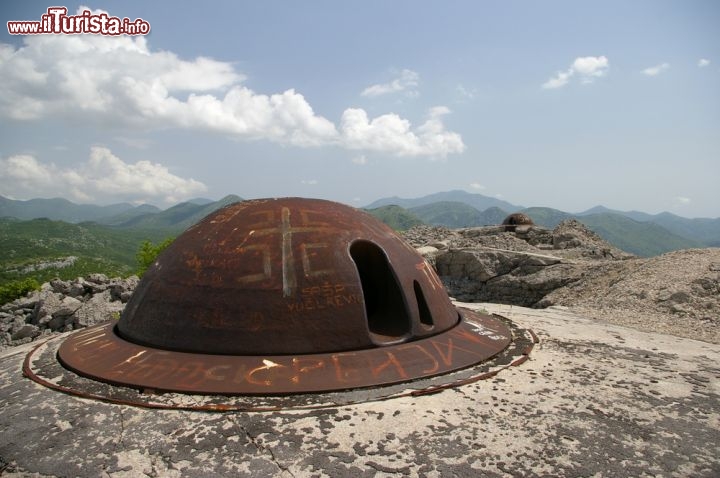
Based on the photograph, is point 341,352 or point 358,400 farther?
point 341,352

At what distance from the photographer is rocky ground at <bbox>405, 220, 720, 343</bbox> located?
9.36 meters

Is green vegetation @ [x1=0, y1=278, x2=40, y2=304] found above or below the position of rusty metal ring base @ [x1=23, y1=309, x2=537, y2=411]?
below

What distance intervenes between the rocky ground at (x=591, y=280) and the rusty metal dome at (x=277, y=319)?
519cm

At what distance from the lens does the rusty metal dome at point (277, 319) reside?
420 cm

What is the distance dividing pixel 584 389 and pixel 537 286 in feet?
34.9

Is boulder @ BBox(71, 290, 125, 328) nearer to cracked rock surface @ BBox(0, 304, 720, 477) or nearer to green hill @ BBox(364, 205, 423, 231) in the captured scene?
cracked rock surface @ BBox(0, 304, 720, 477)

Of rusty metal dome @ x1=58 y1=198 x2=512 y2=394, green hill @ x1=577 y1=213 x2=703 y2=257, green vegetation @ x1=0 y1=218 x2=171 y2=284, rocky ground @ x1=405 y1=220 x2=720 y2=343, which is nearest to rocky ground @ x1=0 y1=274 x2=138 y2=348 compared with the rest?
rusty metal dome @ x1=58 y1=198 x2=512 y2=394

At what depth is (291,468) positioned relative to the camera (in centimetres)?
296

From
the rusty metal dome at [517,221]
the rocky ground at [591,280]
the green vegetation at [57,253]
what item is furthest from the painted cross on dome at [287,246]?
the green vegetation at [57,253]

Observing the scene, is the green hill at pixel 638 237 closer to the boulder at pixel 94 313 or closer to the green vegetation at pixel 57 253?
the green vegetation at pixel 57 253

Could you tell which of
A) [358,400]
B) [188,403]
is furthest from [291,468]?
[188,403]

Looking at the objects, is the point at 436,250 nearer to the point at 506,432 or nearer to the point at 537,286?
the point at 537,286

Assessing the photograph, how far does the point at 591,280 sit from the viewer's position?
42.6 ft

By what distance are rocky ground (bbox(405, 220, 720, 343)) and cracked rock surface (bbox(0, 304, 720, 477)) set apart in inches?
183
